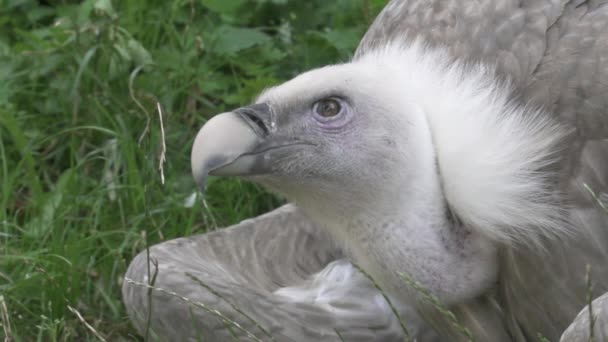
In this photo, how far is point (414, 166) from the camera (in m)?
3.12

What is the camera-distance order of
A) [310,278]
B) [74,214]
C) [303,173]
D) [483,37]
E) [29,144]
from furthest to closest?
[29,144] → [74,214] → [310,278] → [483,37] → [303,173]

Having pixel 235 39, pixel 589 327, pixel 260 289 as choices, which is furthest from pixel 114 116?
pixel 589 327

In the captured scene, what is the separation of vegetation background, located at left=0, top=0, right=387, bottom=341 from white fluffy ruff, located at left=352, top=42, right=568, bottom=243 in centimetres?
108

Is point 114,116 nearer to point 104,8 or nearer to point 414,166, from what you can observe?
point 104,8

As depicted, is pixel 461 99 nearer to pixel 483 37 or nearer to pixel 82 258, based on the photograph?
pixel 483 37

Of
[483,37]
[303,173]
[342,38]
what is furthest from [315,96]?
[342,38]

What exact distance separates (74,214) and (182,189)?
369 millimetres

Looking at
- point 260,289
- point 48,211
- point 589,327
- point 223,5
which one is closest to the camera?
point 589,327

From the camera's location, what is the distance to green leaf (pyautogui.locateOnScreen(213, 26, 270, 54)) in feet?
15.4

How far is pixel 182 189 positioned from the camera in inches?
172

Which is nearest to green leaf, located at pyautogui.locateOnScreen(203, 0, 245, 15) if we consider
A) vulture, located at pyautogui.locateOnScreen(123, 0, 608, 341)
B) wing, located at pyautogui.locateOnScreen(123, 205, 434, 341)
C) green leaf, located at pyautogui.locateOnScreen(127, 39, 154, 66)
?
green leaf, located at pyautogui.locateOnScreen(127, 39, 154, 66)

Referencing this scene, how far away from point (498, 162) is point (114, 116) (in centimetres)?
177

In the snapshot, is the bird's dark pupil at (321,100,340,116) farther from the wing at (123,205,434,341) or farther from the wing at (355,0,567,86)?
the wing at (123,205,434,341)

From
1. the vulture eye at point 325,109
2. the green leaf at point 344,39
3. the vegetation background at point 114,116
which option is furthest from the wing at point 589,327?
the green leaf at point 344,39
